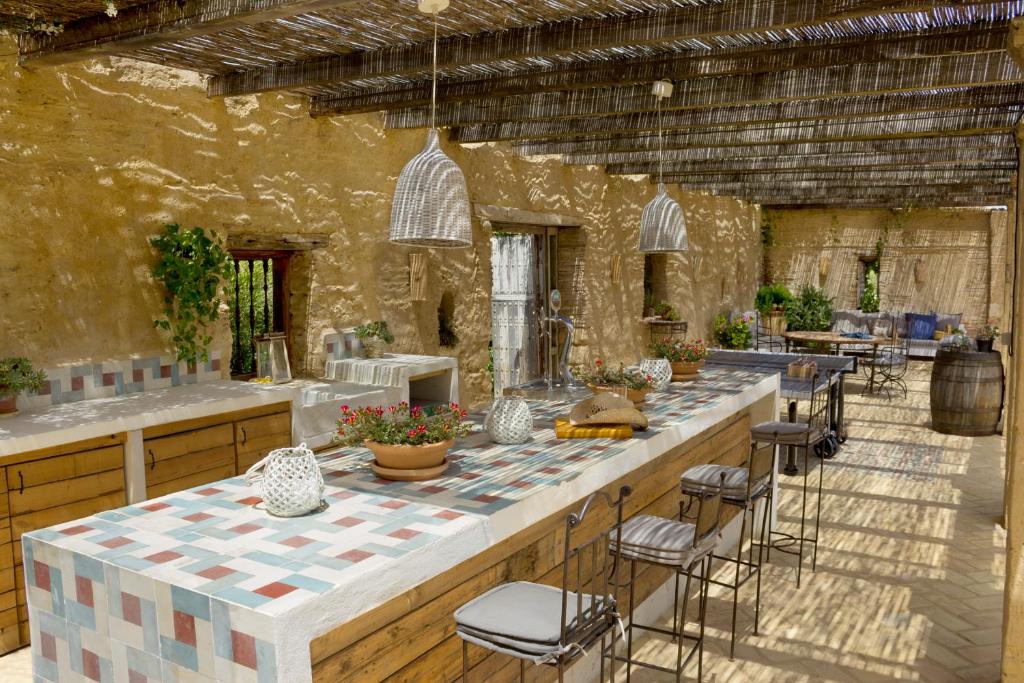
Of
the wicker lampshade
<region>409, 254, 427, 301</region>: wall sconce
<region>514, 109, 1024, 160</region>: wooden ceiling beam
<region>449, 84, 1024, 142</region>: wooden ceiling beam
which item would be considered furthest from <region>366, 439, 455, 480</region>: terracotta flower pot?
<region>514, 109, 1024, 160</region>: wooden ceiling beam

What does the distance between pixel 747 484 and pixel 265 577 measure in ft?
8.14

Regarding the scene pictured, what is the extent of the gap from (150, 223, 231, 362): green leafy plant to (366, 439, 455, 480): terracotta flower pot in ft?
8.58

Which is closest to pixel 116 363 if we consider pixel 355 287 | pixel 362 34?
pixel 355 287

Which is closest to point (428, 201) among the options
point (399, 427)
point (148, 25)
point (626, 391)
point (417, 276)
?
point (399, 427)

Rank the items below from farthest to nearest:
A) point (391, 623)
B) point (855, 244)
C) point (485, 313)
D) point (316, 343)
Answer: point (855, 244) < point (485, 313) < point (316, 343) < point (391, 623)

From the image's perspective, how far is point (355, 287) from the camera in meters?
6.27

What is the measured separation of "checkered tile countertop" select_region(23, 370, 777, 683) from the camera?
1914 mm

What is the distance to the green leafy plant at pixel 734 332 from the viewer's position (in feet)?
42.9

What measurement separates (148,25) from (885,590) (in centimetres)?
501

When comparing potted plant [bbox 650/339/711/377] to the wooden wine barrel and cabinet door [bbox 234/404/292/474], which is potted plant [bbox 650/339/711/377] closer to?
cabinet door [bbox 234/404/292/474]

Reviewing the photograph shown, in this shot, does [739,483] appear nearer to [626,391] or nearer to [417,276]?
[626,391]

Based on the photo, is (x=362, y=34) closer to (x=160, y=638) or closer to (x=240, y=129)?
(x=240, y=129)

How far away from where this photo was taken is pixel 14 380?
158 inches

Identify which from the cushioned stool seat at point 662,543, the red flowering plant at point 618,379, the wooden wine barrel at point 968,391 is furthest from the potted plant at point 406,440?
the wooden wine barrel at point 968,391
